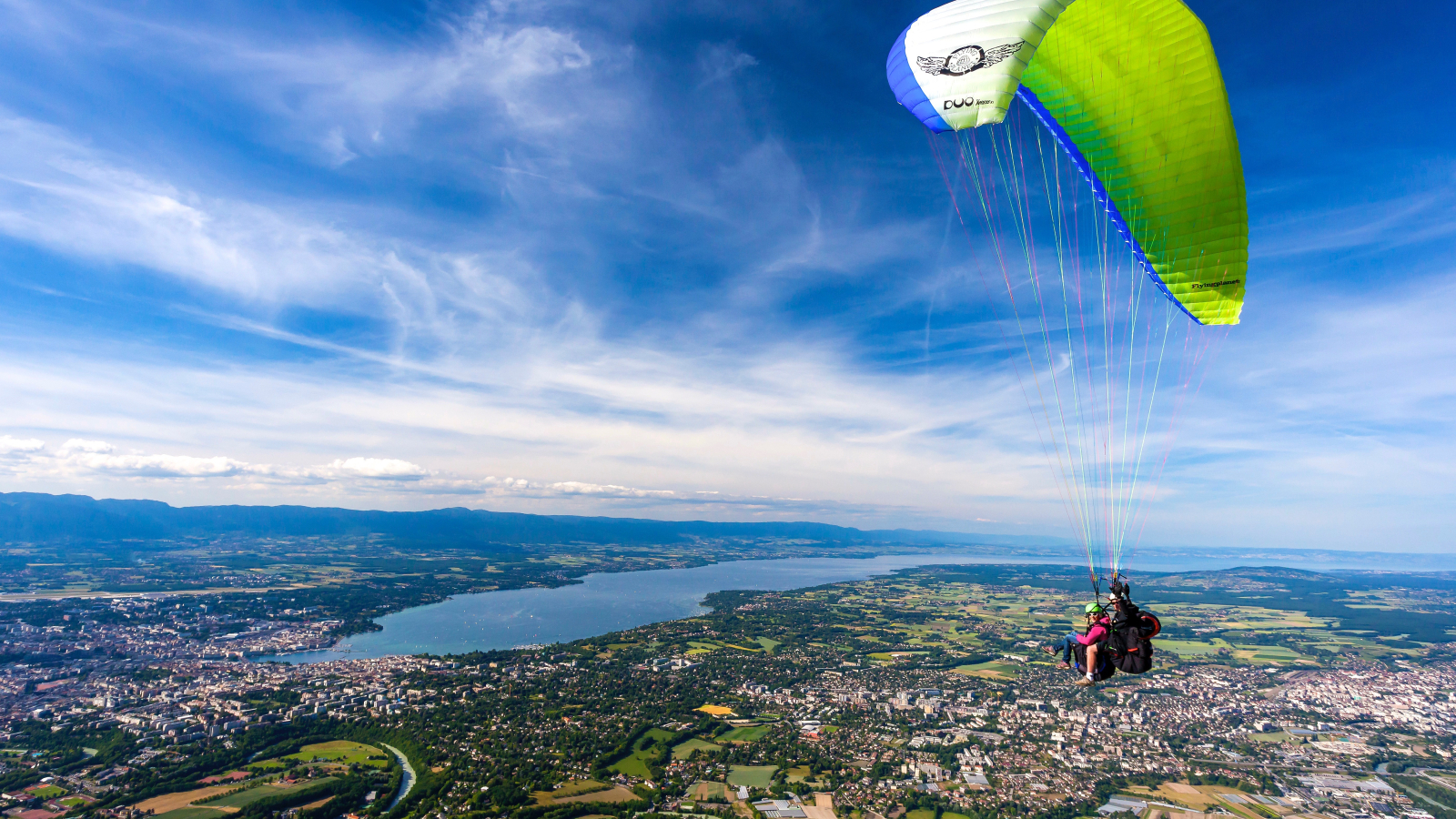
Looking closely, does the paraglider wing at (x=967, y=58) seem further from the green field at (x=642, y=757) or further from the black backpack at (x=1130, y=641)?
the green field at (x=642, y=757)

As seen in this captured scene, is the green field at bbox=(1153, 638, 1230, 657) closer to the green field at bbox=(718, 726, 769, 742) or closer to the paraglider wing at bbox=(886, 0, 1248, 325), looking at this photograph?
the green field at bbox=(718, 726, 769, 742)

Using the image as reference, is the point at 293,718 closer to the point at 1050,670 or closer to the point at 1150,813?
the point at 1150,813

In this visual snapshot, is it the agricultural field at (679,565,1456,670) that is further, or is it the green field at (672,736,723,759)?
the agricultural field at (679,565,1456,670)

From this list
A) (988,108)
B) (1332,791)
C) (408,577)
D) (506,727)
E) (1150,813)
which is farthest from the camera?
(408,577)

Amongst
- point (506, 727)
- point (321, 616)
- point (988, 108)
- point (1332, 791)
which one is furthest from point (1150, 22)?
point (321, 616)

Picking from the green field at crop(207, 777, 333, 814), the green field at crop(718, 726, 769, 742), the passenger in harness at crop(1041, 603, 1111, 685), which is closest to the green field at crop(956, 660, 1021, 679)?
the green field at crop(718, 726, 769, 742)

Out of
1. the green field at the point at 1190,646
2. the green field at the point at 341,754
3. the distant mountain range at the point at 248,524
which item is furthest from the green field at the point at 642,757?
the distant mountain range at the point at 248,524

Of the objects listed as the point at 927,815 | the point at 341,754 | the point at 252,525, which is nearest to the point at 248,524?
the point at 252,525
